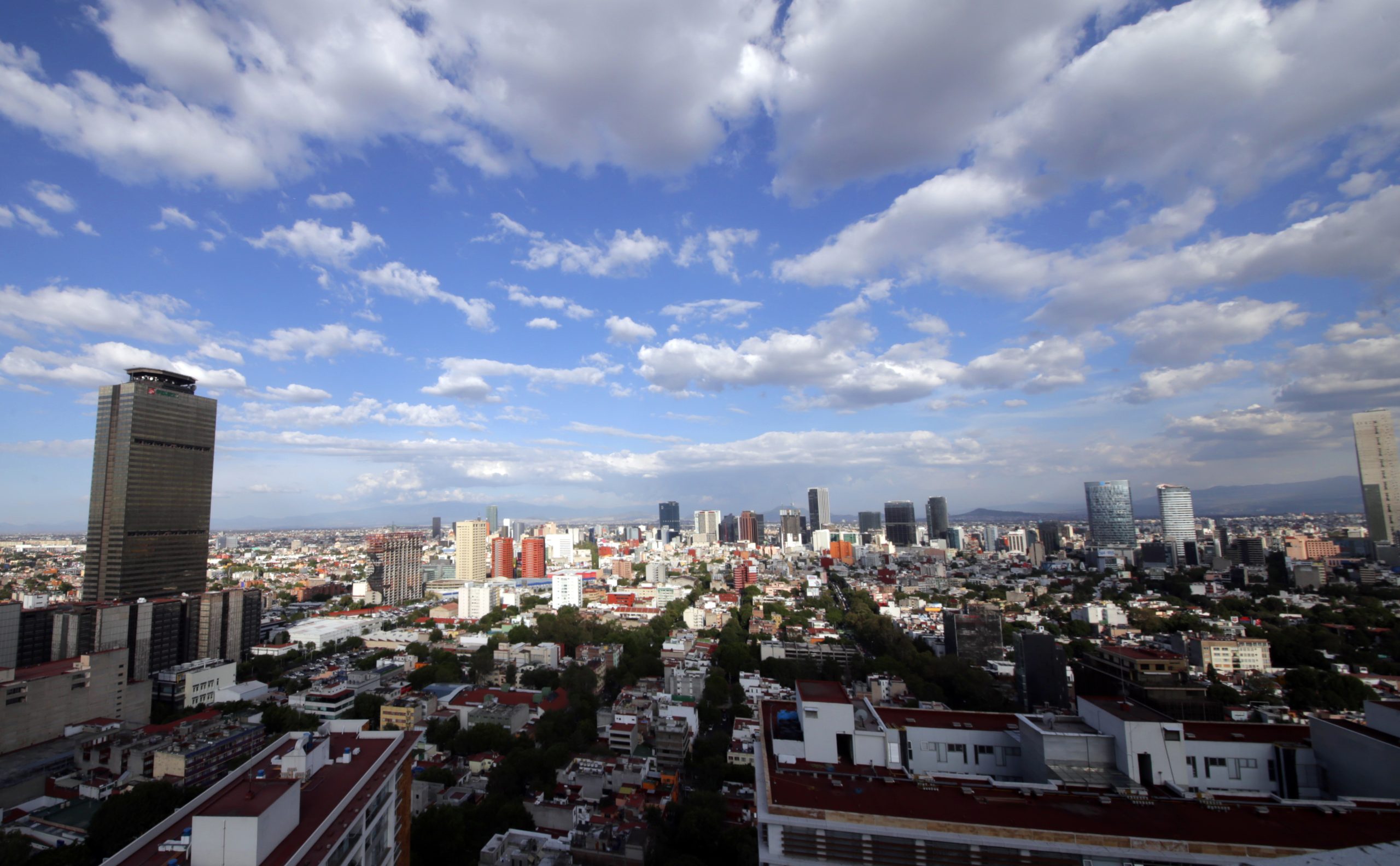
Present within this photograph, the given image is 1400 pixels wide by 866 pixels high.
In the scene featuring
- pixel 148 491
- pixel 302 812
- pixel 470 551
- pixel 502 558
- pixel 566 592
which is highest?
pixel 148 491

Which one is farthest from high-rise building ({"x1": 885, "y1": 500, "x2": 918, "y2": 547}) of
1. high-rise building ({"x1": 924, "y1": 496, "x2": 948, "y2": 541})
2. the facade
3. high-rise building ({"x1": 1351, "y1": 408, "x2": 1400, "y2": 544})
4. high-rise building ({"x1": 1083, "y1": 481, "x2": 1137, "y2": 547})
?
the facade

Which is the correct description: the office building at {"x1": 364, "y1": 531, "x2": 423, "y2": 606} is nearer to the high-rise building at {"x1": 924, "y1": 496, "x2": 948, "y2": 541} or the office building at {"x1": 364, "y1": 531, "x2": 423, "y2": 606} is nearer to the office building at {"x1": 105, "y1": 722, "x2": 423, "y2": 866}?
the office building at {"x1": 105, "y1": 722, "x2": 423, "y2": 866}

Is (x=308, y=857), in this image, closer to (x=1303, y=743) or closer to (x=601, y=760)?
(x=601, y=760)

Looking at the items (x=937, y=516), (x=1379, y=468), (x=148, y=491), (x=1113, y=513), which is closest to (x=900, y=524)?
(x=937, y=516)

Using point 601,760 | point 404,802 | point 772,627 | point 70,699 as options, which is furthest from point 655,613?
point 404,802

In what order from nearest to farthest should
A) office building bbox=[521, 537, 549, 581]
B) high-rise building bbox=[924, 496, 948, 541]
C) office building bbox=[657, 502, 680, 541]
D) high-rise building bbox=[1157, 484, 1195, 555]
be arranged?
office building bbox=[521, 537, 549, 581] → high-rise building bbox=[1157, 484, 1195, 555] → high-rise building bbox=[924, 496, 948, 541] → office building bbox=[657, 502, 680, 541]

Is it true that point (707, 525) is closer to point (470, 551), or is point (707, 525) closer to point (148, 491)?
point (470, 551)

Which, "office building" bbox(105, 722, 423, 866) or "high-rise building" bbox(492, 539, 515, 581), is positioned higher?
"office building" bbox(105, 722, 423, 866)
